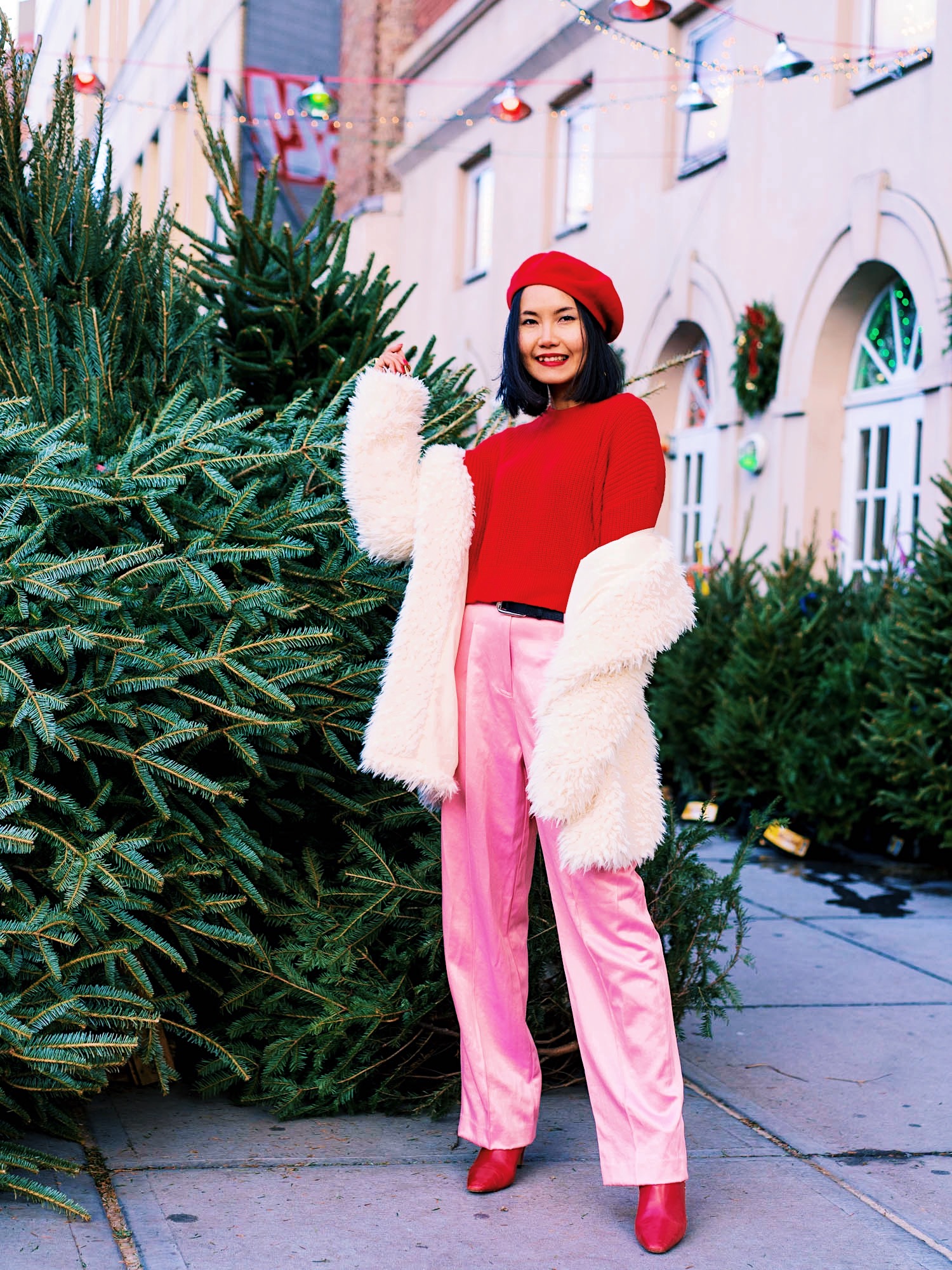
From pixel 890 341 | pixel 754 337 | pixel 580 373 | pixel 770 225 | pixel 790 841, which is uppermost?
pixel 770 225

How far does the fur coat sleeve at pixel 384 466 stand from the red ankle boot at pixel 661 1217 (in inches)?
51.8

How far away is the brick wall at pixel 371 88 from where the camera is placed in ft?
55.2

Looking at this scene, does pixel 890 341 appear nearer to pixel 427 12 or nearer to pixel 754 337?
pixel 754 337

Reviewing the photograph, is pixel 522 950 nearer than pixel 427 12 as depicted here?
Yes

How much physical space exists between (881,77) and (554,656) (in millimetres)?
7313

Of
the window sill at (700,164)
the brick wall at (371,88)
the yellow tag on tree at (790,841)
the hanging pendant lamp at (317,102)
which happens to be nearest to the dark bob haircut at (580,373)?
the yellow tag on tree at (790,841)

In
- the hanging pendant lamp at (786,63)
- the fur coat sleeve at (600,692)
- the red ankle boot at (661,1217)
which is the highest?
the hanging pendant lamp at (786,63)

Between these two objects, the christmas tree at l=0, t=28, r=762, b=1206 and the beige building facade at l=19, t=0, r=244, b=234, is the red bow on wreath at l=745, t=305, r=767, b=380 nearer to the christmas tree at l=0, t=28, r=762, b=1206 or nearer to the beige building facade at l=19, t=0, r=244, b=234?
the christmas tree at l=0, t=28, r=762, b=1206

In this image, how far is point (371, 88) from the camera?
1691 centimetres

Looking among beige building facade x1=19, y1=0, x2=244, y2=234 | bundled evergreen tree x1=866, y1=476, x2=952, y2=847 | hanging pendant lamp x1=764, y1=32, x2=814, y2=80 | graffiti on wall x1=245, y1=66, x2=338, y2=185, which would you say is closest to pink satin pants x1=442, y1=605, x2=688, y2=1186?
bundled evergreen tree x1=866, y1=476, x2=952, y2=847

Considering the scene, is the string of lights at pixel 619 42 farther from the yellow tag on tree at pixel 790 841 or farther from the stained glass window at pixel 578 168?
the yellow tag on tree at pixel 790 841

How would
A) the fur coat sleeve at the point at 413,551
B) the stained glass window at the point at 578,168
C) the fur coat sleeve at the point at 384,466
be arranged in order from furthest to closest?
the stained glass window at the point at 578,168 < the fur coat sleeve at the point at 384,466 < the fur coat sleeve at the point at 413,551

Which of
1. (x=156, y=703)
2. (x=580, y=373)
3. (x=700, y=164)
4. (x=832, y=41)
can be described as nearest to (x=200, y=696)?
(x=156, y=703)

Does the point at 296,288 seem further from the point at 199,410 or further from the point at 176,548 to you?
the point at 176,548
